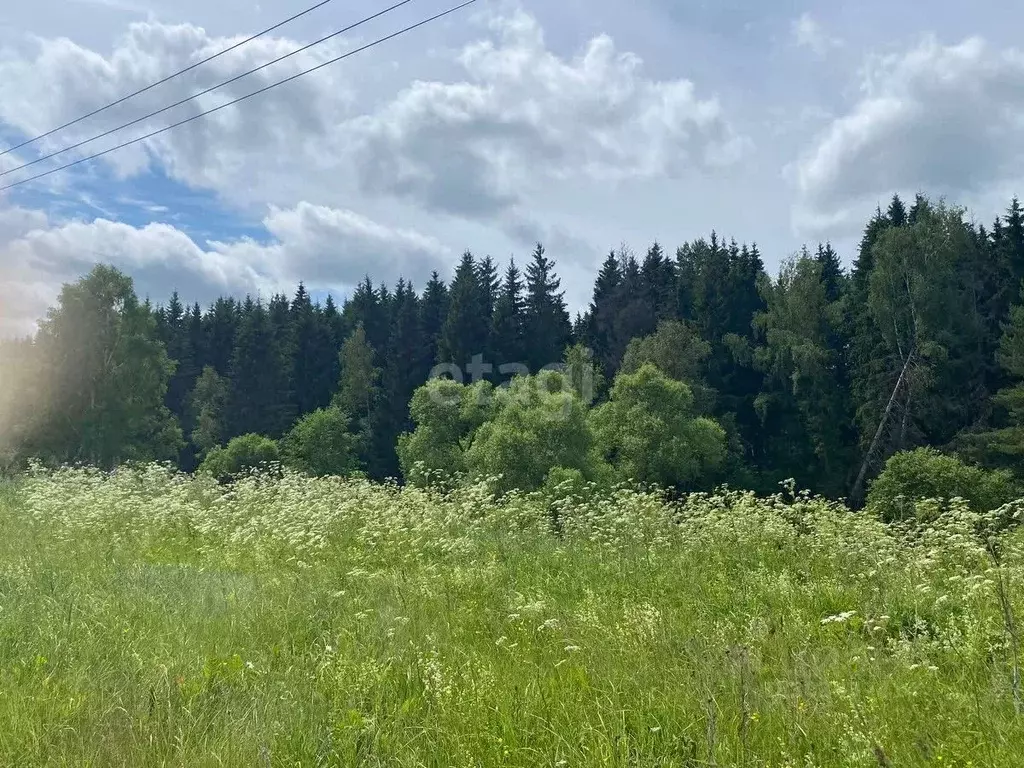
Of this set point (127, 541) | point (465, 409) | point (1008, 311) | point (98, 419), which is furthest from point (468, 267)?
point (127, 541)

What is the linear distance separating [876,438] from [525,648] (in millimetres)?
40375

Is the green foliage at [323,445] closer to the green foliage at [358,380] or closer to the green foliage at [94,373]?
the green foliage at [358,380]

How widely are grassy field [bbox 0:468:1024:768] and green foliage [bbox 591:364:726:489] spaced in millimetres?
30253

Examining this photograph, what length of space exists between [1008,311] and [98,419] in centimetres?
5111

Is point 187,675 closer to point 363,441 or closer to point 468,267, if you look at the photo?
point 363,441

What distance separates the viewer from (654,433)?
125ft

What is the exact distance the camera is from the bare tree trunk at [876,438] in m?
39.5

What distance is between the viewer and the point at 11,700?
3.70 m

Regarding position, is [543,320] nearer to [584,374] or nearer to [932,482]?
[584,374]

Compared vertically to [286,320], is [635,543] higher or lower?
lower

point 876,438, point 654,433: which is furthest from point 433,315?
point 876,438

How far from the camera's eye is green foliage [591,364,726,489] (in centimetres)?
3800

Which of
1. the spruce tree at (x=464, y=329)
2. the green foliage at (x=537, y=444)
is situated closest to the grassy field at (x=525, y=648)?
the green foliage at (x=537, y=444)

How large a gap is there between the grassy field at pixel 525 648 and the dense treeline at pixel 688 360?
2989cm
